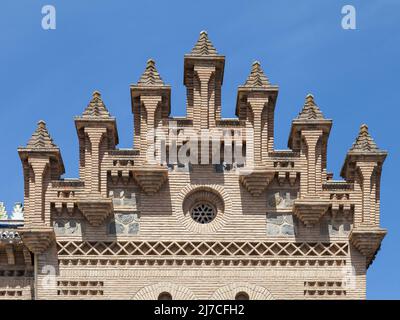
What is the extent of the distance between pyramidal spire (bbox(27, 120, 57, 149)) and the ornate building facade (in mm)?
46

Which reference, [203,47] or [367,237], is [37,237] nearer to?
[203,47]

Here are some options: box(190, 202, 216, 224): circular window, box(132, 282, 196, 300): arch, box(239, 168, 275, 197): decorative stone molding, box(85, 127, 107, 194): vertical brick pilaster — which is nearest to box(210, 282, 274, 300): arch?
box(132, 282, 196, 300): arch

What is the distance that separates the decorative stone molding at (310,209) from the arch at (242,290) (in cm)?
270

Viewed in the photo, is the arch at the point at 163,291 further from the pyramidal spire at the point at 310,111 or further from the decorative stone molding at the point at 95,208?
the pyramidal spire at the point at 310,111

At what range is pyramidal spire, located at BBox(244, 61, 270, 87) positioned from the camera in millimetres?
59594

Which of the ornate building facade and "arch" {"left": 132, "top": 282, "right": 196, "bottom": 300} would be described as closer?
"arch" {"left": 132, "top": 282, "right": 196, "bottom": 300}

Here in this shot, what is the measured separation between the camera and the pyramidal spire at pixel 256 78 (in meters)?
59.6

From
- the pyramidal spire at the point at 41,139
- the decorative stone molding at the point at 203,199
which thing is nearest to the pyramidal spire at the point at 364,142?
the decorative stone molding at the point at 203,199

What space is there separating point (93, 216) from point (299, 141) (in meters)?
7.24

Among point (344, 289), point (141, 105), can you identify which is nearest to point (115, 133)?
point (141, 105)

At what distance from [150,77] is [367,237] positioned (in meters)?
8.93

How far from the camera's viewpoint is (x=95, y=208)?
58156mm

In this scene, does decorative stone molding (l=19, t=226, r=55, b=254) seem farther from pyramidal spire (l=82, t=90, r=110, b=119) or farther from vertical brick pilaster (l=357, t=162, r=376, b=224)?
vertical brick pilaster (l=357, t=162, r=376, b=224)

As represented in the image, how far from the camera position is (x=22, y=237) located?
57.9 m
